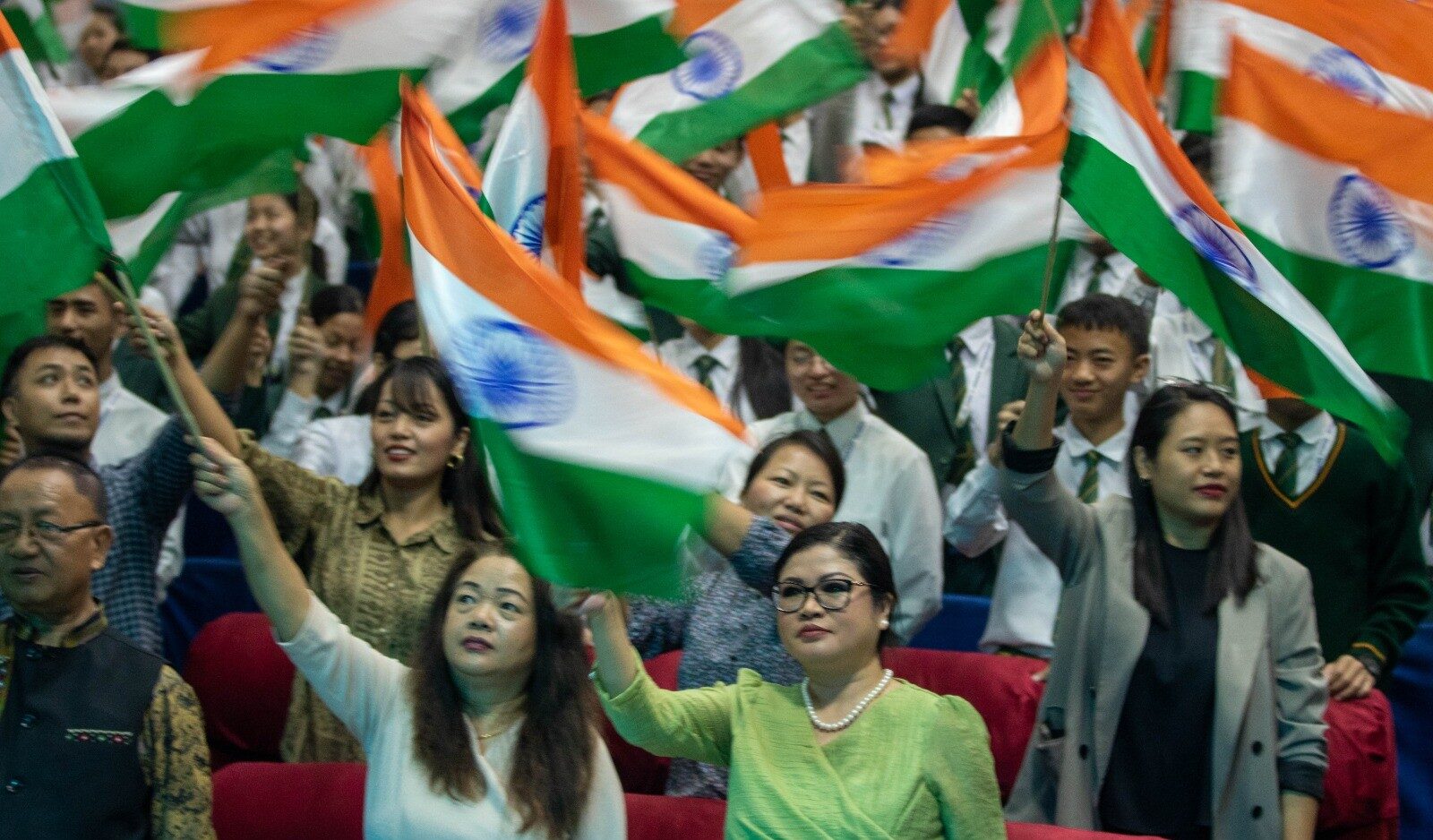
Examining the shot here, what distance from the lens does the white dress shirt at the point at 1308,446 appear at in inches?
185

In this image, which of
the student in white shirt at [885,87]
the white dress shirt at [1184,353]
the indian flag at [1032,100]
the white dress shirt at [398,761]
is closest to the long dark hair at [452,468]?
the white dress shirt at [398,761]

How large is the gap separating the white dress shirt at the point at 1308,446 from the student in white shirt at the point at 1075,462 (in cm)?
36

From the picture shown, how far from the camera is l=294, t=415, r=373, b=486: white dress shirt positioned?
5.62 meters

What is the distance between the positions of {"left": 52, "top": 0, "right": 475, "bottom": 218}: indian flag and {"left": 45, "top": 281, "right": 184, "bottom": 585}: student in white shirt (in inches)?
44.7

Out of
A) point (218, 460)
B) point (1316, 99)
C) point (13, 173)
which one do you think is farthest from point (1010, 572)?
point (13, 173)

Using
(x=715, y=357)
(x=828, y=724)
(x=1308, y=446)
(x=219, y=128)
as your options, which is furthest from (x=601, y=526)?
(x=715, y=357)

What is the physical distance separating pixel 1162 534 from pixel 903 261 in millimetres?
846

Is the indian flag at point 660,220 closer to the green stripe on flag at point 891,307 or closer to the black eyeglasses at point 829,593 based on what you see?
the green stripe on flag at point 891,307

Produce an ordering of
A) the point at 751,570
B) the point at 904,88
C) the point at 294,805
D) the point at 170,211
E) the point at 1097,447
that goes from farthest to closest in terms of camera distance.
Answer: the point at 904,88 → the point at 1097,447 → the point at 170,211 → the point at 294,805 → the point at 751,570

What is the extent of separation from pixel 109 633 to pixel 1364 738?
279 cm

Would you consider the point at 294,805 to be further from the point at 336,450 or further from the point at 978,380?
the point at 978,380

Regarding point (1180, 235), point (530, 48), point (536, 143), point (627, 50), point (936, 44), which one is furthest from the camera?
point (936, 44)

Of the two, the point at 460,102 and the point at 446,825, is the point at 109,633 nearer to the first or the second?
the point at 446,825

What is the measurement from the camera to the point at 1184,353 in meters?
5.79
